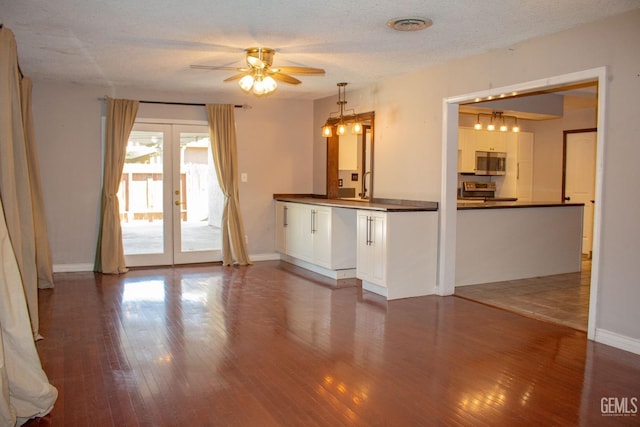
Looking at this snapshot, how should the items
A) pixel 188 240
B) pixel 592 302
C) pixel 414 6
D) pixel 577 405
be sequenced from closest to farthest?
pixel 577 405 < pixel 414 6 < pixel 592 302 < pixel 188 240

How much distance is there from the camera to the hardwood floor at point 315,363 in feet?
9.11

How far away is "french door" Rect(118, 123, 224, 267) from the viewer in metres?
7.12

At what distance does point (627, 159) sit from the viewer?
379cm

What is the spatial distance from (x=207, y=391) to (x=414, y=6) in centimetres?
298

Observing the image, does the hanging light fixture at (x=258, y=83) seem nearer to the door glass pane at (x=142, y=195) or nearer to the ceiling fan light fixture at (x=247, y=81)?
the ceiling fan light fixture at (x=247, y=81)

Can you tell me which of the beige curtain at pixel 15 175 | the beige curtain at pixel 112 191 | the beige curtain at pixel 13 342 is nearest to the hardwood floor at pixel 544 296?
the beige curtain at pixel 13 342

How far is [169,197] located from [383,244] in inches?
139

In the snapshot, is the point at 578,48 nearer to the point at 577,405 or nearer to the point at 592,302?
the point at 592,302

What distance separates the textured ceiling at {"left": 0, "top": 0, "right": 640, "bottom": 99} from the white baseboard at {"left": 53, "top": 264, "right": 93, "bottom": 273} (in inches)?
99.3

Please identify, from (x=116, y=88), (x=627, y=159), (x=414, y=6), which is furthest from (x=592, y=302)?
(x=116, y=88)

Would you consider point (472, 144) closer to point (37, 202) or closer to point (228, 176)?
point (228, 176)

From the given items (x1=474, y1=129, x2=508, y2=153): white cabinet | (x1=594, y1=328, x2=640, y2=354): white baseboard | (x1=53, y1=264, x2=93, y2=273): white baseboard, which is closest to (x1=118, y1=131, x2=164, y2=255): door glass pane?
(x1=53, y1=264, x2=93, y2=273): white baseboard

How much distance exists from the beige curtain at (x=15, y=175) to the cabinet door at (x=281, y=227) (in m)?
4.14

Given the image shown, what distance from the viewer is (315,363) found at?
3.51m
